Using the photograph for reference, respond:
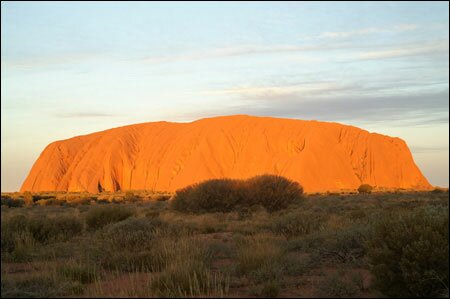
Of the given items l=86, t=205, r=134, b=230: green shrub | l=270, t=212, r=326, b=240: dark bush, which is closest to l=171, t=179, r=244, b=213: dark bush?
l=86, t=205, r=134, b=230: green shrub

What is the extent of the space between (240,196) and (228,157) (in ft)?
150

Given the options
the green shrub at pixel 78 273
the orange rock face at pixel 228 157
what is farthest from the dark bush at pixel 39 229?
the orange rock face at pixel 228 157

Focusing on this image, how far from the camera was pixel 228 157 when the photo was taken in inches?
2931

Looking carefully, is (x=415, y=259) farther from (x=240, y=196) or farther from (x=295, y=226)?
(x=240, y=196)

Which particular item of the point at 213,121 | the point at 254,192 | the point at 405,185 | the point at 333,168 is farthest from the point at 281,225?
the point at 405,185

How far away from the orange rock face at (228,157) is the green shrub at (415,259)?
59.0m

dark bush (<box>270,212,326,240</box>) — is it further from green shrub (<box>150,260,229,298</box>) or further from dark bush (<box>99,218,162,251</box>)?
green shrub (<box>150,260,229,298</box>)

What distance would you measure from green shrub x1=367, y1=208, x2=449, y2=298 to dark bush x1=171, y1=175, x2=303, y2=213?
2029 cm

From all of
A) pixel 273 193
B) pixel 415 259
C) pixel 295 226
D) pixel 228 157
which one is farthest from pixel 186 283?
pixel 228 157

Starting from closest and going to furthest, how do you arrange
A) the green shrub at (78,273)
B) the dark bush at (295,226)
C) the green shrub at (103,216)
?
the green shrub at (78,273), the dark bush at (295,226), the green shrub at (103,216)

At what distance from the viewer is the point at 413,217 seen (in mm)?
7801

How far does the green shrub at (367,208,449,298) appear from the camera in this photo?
7.12 meters

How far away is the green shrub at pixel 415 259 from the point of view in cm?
712

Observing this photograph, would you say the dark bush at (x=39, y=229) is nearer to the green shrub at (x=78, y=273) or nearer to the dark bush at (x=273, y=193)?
the green shrub at (x=78, y=273)
